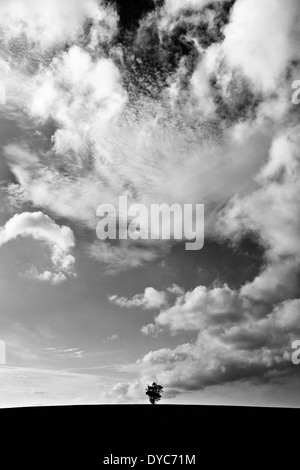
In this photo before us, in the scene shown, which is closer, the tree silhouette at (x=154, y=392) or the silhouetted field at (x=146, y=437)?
the silhouetted field at (x=146, y=437)

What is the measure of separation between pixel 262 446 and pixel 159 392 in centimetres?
5976

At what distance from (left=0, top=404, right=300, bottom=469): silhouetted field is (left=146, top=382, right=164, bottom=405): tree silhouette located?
925 inches

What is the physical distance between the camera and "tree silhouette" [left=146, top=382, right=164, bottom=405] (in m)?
109

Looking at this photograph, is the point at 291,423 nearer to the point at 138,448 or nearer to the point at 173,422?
the point at 173,422

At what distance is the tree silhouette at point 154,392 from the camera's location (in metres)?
109

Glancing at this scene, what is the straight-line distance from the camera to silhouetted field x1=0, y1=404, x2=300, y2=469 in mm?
48553

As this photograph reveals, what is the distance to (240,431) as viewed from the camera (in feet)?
218

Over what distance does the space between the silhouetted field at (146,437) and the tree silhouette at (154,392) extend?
23489 mm

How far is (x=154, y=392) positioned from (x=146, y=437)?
171ft

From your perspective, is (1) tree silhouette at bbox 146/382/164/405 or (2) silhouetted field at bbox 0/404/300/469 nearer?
(2) silhouetted field at bbox 0/404/300/469
